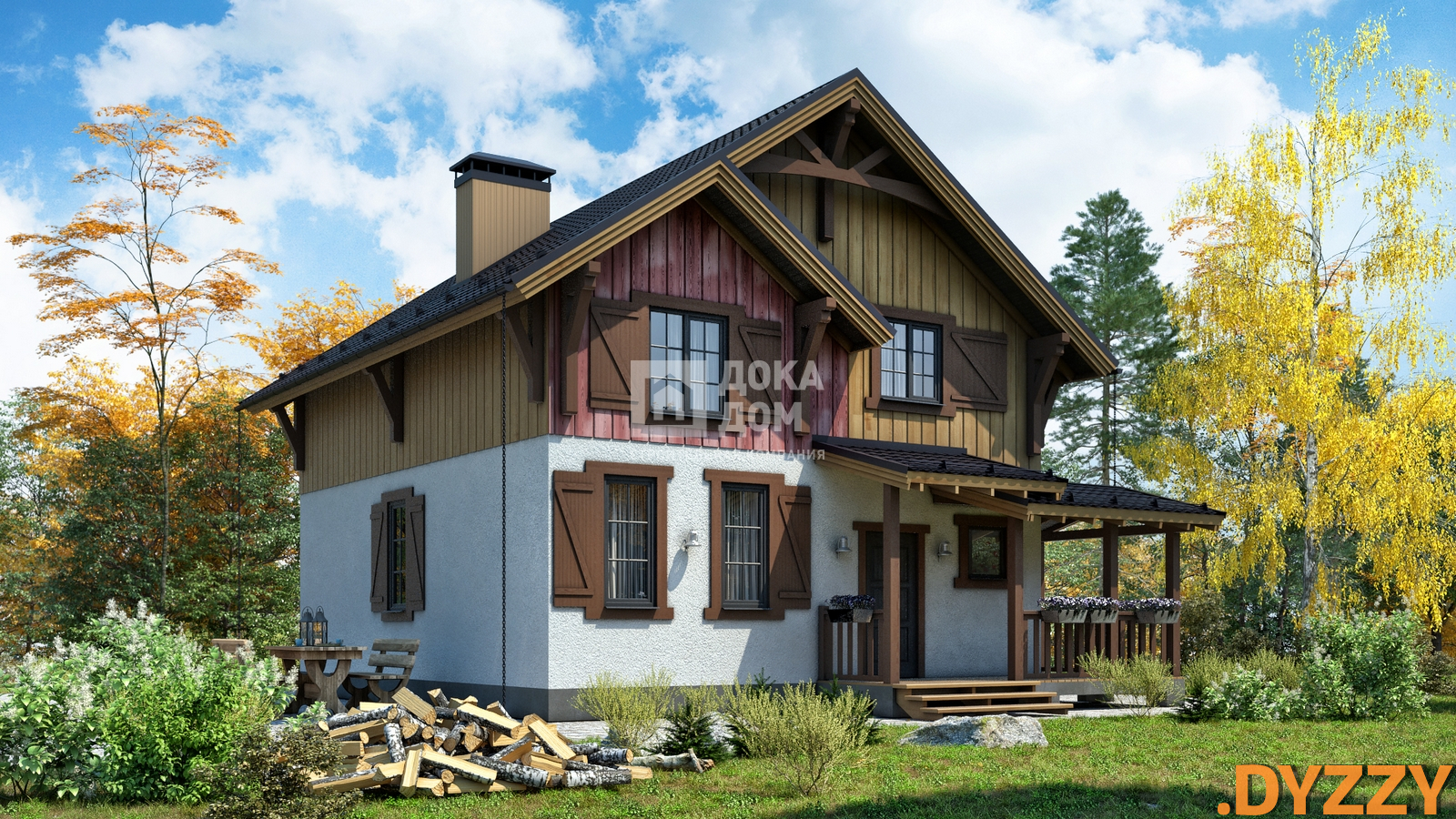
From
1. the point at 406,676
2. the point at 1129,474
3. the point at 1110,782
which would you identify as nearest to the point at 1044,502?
the point at 1110,782

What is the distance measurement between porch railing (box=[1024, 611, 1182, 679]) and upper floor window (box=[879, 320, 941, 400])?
3191 mm

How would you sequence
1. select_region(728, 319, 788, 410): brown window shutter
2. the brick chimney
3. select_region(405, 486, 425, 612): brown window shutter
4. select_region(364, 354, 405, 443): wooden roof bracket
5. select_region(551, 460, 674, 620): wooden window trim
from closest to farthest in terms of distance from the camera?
1. select_region(551, 460, 674, 620): wooden window trim
2. select_region(728, 319, 788, 410): brown window shutter
3. select_region(405, 486, 425, 612): brown window shutter
4. select_region(364, 354, 405, 443): wooden roof bracket
5. the brick chimney

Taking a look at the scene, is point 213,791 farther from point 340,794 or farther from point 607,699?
point 607,699

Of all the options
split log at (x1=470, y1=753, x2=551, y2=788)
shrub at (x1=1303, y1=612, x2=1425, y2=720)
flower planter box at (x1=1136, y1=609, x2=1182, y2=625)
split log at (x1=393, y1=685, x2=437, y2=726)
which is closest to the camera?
split log at (x1=470, y1=753, x2=551, y2=788)

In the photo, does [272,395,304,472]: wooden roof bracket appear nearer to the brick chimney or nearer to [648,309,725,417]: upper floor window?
the brick chimney

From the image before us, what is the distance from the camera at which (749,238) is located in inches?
583

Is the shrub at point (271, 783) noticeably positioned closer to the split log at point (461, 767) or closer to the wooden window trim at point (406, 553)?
the split log at point (461, 767)

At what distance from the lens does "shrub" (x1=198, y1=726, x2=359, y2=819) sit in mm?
7598

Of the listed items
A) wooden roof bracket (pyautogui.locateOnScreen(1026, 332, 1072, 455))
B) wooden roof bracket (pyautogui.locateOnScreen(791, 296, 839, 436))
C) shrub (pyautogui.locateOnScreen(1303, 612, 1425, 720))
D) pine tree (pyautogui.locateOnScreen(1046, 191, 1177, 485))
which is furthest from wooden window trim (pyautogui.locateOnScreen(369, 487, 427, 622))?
pine tree (pyautogui.locateOnScreen(1046, 191, 1177, 485))

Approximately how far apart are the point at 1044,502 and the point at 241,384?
60.5 ft

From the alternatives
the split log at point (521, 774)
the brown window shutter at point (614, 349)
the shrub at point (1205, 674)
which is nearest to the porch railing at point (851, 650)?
the shrub at point (1205, 674)

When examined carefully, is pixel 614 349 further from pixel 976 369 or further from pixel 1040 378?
pixel 1040 378

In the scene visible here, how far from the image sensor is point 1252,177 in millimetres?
19859

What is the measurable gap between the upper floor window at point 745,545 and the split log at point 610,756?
4909mm
